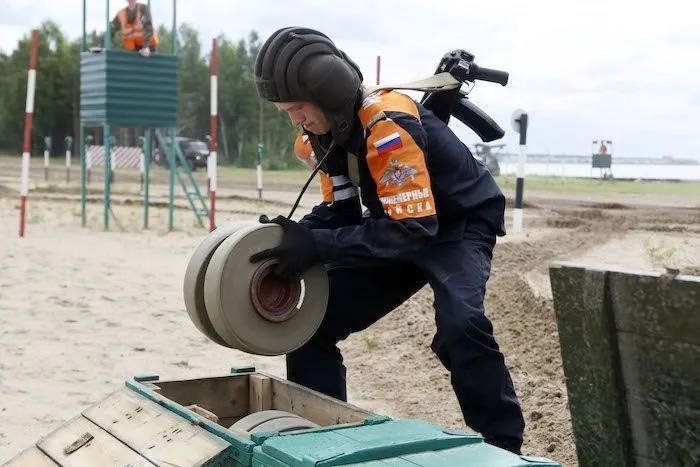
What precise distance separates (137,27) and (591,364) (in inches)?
504

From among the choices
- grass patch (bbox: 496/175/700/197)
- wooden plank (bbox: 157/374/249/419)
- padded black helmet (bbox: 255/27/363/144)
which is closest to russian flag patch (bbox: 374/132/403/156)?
padded black helmet (bbox: 255/27/363/144)

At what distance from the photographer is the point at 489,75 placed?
4.08m

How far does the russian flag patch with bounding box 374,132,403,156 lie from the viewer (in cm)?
356

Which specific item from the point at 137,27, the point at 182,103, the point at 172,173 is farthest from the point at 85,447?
the point at 182,103

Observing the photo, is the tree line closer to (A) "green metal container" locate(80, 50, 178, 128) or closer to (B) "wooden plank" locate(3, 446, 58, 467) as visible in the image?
(A) "green metal container" locate(80, 50, 178, 128)

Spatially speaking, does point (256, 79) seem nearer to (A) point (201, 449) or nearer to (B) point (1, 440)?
(A) point (201, 449)

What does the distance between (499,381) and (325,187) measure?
1156 millimetres

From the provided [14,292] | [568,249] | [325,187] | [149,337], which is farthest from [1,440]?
[568,249]

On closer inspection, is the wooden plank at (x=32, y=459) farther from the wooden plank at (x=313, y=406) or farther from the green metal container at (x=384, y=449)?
the green metal container at (x=384, y=449)

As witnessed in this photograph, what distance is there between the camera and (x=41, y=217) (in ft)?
55.7

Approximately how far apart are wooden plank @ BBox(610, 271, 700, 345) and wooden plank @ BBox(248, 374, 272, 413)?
150 centimetres

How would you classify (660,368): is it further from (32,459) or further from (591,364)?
(32,459)

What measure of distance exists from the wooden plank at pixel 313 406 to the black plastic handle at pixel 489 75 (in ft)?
4.39

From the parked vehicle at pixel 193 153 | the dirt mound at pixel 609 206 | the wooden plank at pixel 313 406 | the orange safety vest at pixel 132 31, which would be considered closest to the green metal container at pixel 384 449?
the wooden plank at pixel 313 406
